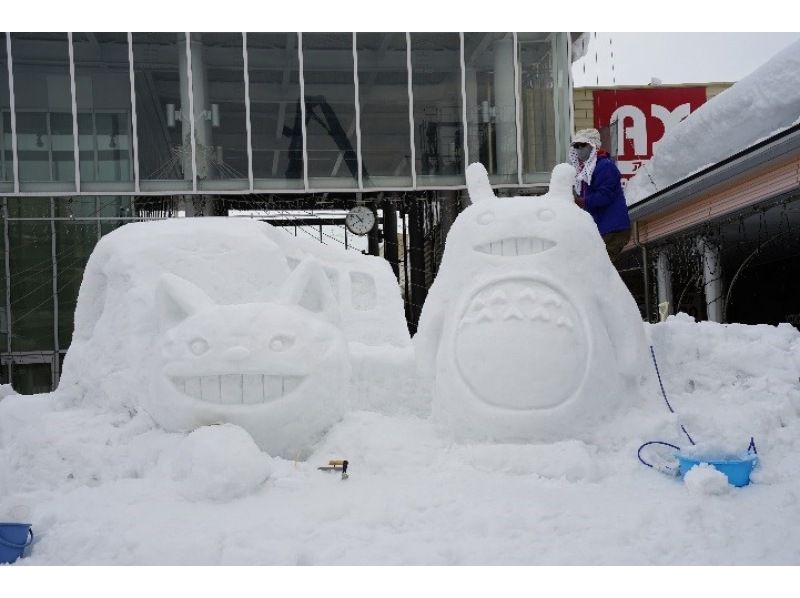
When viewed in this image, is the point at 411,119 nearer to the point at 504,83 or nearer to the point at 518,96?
the point at 504,83

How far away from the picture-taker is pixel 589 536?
3.11 meters

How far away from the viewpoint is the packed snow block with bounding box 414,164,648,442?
13.5 feet

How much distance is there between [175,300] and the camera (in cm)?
452

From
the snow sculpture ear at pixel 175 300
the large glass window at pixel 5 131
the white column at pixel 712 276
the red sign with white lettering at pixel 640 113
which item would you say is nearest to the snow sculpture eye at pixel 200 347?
the snow sculpture ear at pixel 175 300

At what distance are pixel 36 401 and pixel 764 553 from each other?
4.65 metres

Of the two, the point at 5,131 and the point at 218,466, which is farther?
the point at 5,131

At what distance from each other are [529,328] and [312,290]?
1.37 metres

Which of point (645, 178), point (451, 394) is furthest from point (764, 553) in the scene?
point (645, 178)

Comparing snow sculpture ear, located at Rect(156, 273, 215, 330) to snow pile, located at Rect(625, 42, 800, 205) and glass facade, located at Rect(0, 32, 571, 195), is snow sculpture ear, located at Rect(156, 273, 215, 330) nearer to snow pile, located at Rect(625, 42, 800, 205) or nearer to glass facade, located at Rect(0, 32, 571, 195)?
snow pile, located at Rect(625, 42, 800, 205)

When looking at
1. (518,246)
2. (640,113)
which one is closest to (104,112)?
(518,246)

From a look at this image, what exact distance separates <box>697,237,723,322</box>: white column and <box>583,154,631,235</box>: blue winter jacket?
3.52 m

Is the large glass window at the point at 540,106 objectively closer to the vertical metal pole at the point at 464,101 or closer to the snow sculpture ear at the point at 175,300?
the vertical metal pole at the point at 464,101

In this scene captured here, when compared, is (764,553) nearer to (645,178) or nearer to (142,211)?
(645,178)

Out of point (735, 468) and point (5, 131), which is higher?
point (5, 131)
